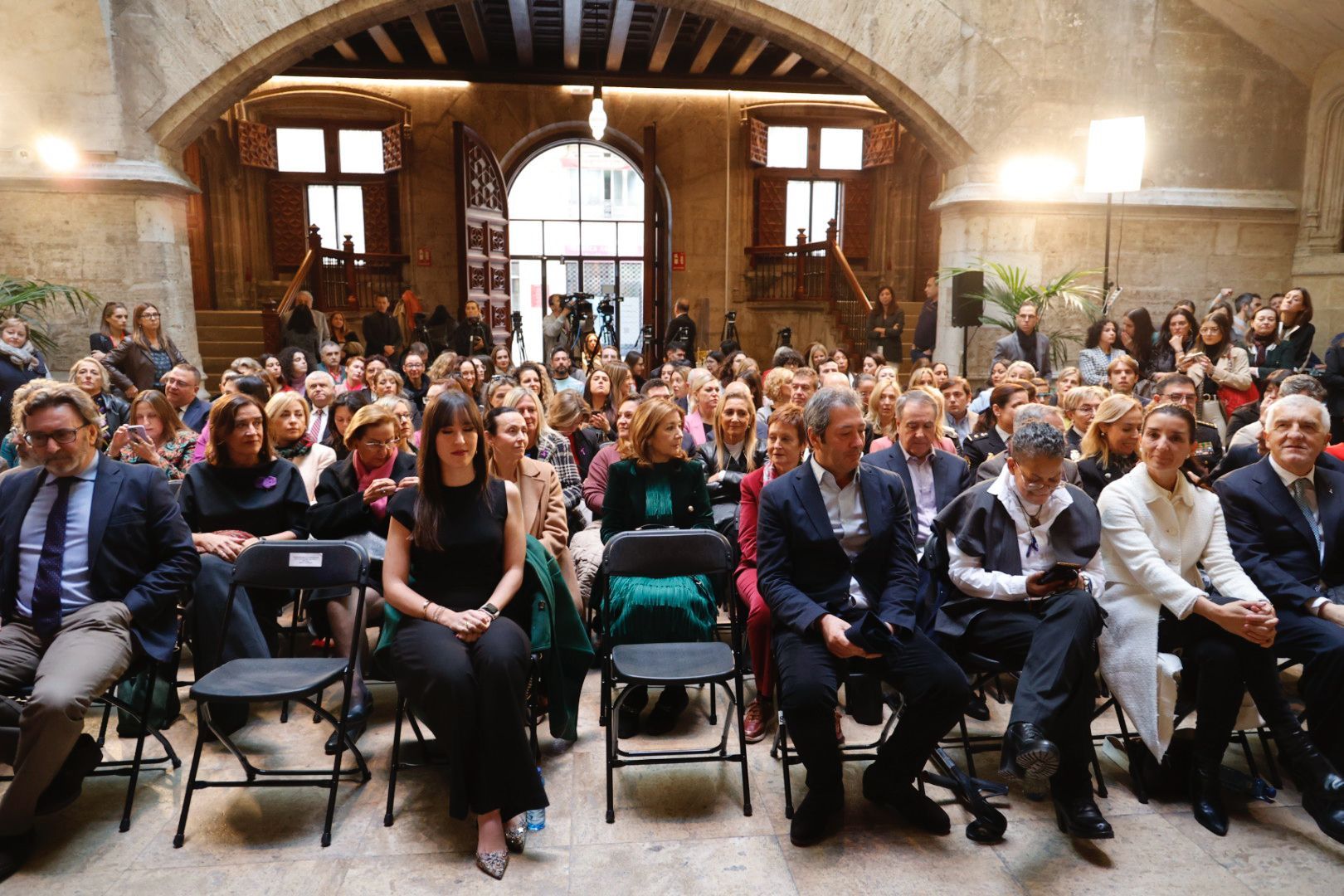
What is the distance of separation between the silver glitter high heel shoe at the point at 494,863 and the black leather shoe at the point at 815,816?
2.93 feet

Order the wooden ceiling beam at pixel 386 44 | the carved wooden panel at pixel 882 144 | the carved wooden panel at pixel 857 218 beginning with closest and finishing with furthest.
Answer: the wooden ceiling beam at pixel 386 44
the carved wooden panel at pixel 882 144
the carved wooden panel at pixel 857 218

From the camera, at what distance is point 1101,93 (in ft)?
27.6

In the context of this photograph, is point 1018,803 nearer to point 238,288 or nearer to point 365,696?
point 365,696

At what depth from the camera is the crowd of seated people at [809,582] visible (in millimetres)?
2725

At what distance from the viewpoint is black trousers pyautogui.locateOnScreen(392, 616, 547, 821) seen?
2.65 metres

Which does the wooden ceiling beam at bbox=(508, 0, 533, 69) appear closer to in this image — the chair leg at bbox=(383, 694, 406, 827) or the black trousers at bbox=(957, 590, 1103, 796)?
the chair leg at bbox=(383, 694, 406, 827)

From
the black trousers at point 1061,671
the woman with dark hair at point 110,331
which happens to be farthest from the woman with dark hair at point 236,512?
the woman with dark hair at point 110,331

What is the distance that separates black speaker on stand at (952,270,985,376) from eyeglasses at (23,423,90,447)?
742 cm

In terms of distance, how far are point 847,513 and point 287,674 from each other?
6.50ft

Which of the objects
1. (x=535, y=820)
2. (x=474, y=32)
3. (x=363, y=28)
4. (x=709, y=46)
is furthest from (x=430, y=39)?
(x=535, y=820)

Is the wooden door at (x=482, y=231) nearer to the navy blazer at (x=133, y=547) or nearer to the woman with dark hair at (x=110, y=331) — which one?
the woman with dark hair at (x=110, y=331)

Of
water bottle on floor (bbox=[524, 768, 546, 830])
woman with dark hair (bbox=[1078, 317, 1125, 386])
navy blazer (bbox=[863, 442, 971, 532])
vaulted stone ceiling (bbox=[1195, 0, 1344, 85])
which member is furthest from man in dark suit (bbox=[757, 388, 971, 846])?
vaulted stone ceiling (bbox=[1195, 0, 1344, 85])

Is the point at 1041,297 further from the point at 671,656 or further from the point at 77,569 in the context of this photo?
the point at 77,569

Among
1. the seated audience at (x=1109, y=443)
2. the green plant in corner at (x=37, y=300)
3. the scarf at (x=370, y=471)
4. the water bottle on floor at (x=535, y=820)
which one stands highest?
the green plant in corner at (x=37, y=300)
